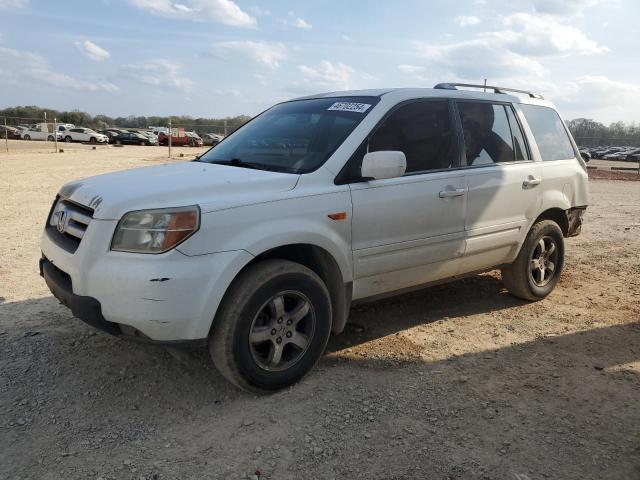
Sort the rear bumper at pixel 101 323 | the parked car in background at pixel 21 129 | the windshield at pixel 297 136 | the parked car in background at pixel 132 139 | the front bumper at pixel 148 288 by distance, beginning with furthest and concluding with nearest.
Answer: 1. the parked car in background at pixel 21 129
2. the parked car in background at pixel 132 139
3. the windshield at pixel 297 136
4. the rear bumper at pixel 101 323
5. the front bumper at pixel 148 288

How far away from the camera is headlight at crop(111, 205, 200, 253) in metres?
2.98

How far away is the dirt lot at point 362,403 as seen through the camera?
2801 millimetres

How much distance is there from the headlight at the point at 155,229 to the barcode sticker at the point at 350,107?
153 cm

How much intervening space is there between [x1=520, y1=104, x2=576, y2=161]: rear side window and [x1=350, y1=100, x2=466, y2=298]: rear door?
1215 mm

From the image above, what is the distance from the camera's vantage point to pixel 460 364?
396cm

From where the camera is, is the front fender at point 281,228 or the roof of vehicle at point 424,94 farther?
the roof of vehicle at point 424,94

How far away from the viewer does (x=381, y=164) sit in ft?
11.7

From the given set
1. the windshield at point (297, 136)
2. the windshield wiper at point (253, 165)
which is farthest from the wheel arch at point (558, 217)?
the windshield wiper at point (253, 165)

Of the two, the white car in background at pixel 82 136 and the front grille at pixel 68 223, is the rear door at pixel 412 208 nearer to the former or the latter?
the front grille at pixel 68 223

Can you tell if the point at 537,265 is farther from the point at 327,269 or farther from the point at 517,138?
the point at 327,269

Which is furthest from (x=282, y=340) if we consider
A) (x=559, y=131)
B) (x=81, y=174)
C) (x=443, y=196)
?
(x=81, y=174)

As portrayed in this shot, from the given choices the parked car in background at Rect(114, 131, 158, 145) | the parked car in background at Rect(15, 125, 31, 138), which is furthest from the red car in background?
the parked car in background at Rect(15, 125, 31, 138)

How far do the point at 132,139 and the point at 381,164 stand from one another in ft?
157

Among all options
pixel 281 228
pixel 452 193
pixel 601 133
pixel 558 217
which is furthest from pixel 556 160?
pixel 601 133
